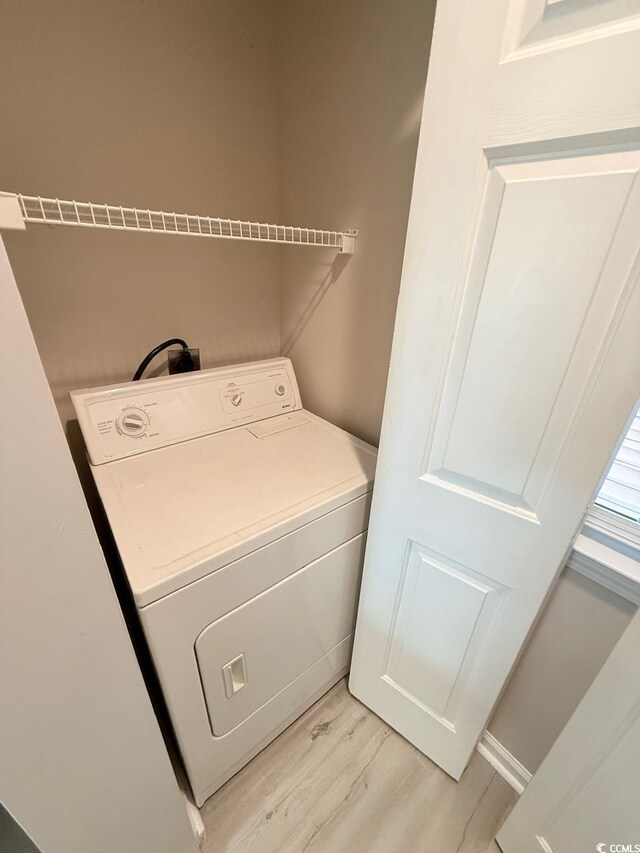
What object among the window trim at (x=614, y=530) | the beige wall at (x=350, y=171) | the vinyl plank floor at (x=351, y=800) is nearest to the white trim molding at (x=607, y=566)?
the window trim at (x=614, y=530)

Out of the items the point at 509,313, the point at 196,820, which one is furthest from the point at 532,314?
the point at 196,820

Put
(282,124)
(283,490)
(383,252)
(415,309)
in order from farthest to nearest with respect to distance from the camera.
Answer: (282,124), (383,252), (283,490), (415,309)

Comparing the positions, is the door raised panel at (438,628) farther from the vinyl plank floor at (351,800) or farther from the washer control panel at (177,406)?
the washer control panel at (177,406)

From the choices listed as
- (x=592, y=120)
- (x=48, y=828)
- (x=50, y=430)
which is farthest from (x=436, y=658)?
(x=592, y=120)

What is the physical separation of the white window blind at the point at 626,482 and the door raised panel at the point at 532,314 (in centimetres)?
35

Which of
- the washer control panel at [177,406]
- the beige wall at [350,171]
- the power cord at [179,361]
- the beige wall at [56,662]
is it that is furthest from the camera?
the power cord at [179,361]

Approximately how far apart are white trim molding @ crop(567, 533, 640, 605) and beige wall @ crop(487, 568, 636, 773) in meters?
0.03

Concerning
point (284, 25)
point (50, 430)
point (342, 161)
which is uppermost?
point (284, 25)

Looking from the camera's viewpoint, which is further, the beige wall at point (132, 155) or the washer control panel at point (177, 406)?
A: the washer control panel at point (177, 406)

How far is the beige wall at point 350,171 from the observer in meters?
1.07

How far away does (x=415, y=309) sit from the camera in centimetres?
81

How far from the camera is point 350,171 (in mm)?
1260

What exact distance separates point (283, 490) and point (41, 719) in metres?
0.65

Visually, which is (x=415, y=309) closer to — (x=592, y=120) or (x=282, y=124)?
(x=592, y=120)
